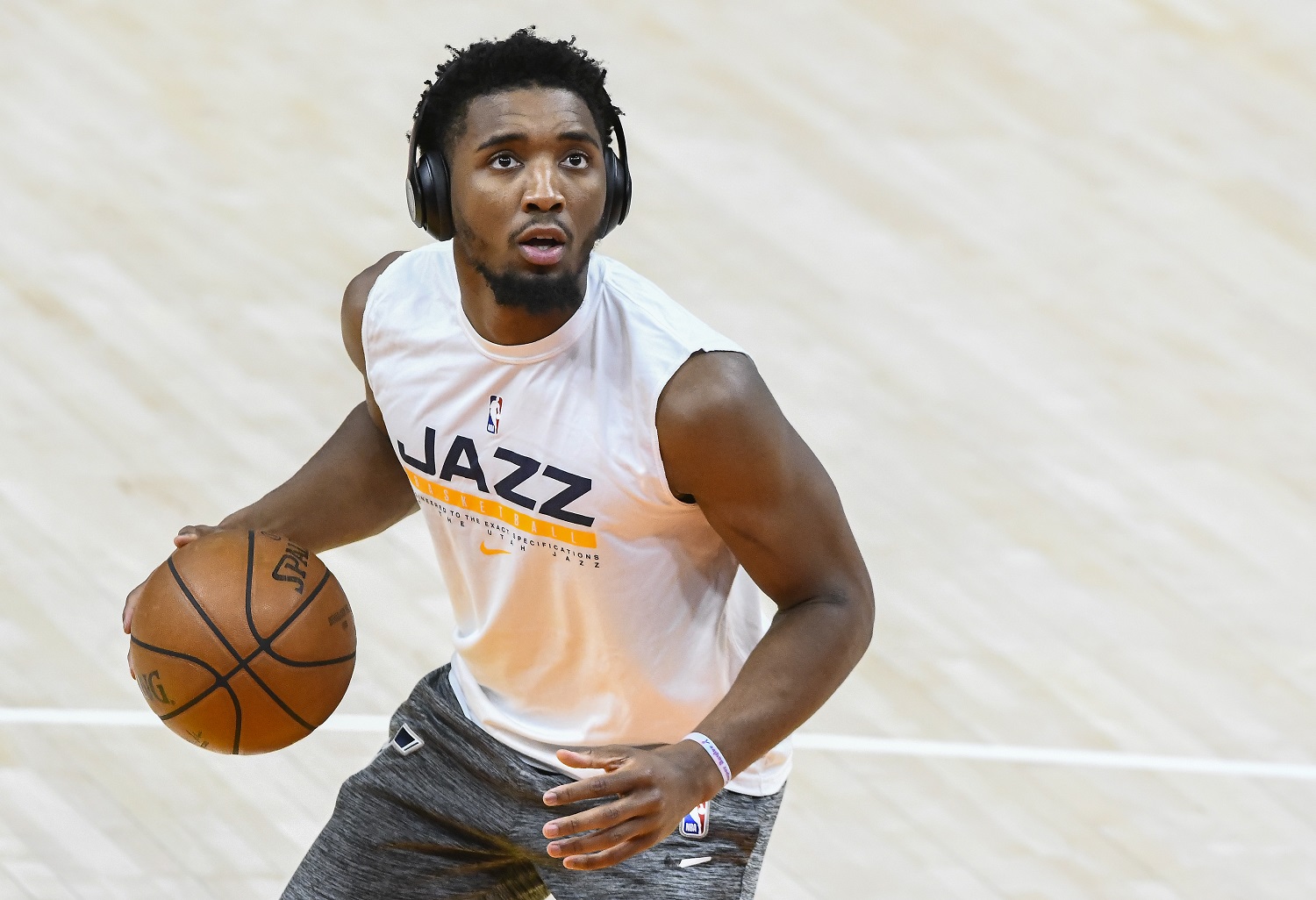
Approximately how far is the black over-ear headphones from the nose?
0.15 m

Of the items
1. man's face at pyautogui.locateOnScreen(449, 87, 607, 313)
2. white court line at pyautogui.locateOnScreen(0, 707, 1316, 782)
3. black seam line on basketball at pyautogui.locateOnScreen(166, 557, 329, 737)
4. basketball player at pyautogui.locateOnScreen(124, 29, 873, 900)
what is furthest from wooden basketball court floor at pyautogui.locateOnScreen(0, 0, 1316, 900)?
man's face at pyautogui.locateOnScreen(449, 87, 607, 313)

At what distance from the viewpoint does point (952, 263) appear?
23.1 ft

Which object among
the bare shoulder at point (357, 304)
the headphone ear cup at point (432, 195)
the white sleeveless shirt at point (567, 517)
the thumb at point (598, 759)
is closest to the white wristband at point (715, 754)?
the thumb at point (598, 759)

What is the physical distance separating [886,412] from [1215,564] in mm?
1217

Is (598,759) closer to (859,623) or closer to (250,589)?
(859,623)

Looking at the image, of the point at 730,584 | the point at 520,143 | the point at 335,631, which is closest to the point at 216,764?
the point at 335,631

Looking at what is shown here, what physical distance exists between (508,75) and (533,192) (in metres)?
0.24

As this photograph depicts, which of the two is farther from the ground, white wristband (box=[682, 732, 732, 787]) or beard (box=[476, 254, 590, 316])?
beard (box=[476, 254, 590, 316])

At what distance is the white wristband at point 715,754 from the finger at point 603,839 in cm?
18

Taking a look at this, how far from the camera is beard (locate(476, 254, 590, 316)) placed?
294cm

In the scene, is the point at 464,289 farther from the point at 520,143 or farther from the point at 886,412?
the point at 886,412

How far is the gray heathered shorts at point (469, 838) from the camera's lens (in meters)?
3.18

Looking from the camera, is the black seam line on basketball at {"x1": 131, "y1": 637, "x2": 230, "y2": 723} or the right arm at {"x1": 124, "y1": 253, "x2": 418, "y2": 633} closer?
the black seam line on basketball at {"x1": 131, "y1": 637, "x2": 230, "y2": 723}

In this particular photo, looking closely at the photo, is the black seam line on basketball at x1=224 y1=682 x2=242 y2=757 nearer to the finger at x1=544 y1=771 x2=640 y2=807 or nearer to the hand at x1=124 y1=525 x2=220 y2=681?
the hand at x1=124 y1=525 x2=220 y2=681
